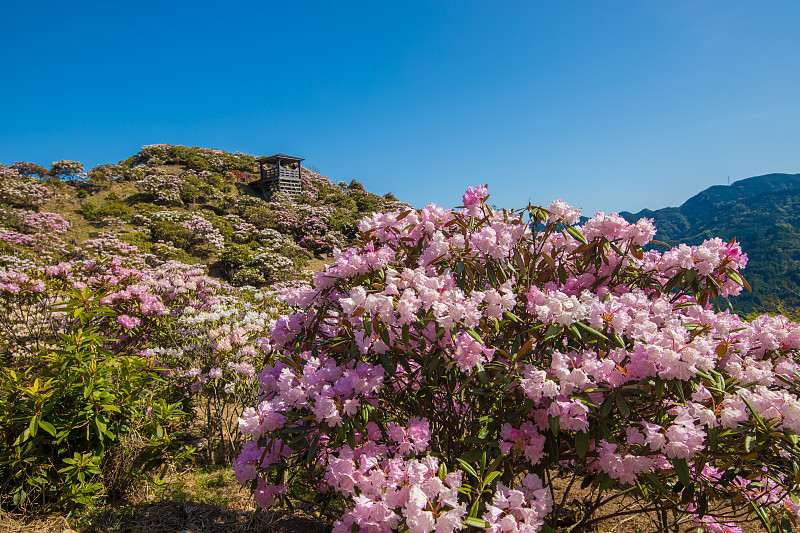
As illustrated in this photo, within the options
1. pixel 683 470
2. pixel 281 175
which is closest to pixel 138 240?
pixel 281 175

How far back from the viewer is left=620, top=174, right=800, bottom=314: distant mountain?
146 feet

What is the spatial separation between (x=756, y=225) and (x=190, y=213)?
11807 cm

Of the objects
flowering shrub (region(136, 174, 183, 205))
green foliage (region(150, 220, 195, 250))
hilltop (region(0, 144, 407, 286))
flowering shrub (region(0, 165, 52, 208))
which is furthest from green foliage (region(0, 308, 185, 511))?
flowering shrub (region(136, 174, 183, 205))

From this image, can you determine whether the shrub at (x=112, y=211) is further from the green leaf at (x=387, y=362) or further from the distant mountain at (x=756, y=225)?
the green leaf at (x=387, y=362)

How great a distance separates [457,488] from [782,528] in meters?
1.35

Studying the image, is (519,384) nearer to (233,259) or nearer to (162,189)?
(233,259)

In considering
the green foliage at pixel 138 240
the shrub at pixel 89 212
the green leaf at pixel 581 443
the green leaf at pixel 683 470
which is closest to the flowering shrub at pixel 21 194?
the shrub at pixel 89 212

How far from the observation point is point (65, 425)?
8.55 ft

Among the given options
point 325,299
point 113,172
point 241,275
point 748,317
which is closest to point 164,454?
point 325,299

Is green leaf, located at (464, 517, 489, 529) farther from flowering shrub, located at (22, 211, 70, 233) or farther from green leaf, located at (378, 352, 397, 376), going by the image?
→ flowering shrub, located at (22, 211, 70, 233)

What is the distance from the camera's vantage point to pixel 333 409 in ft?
5.39

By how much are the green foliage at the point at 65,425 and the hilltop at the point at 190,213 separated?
1128 centimetres

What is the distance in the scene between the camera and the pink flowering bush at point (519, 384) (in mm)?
1558

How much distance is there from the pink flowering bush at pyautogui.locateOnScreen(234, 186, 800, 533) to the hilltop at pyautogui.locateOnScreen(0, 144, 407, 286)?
12902 millimetres
